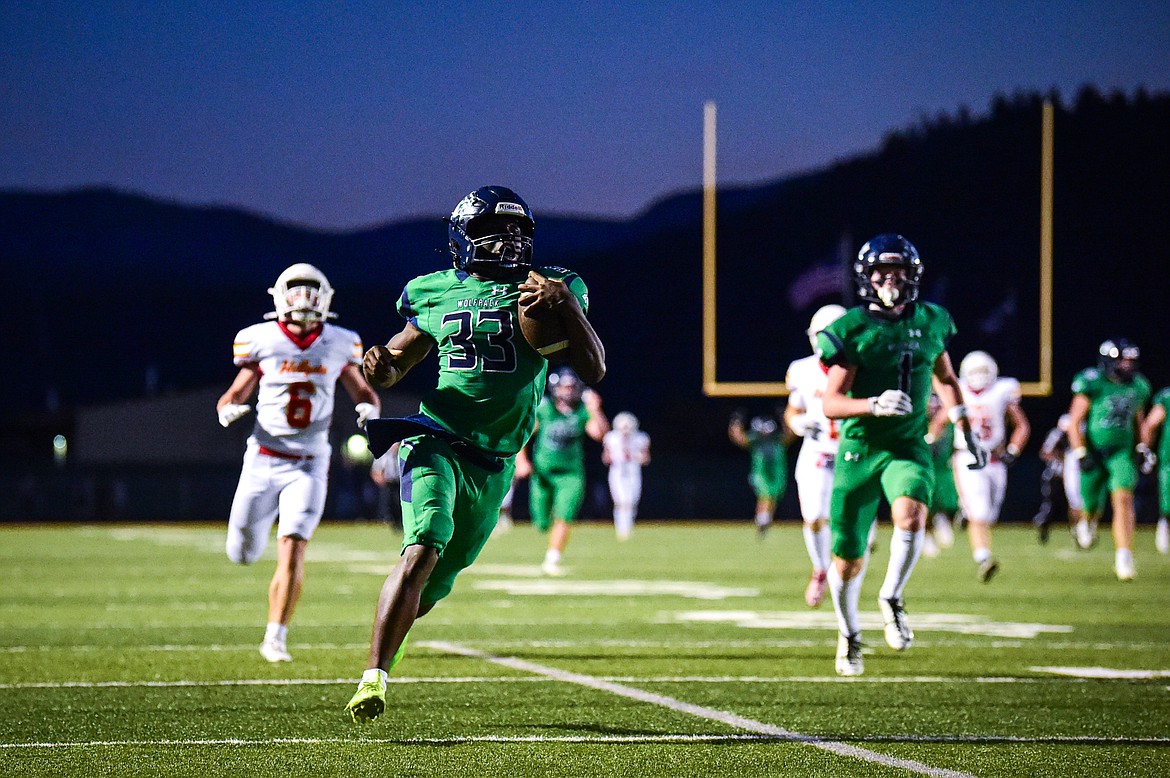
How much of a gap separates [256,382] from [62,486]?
3021cm

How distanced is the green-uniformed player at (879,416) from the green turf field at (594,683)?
41cm

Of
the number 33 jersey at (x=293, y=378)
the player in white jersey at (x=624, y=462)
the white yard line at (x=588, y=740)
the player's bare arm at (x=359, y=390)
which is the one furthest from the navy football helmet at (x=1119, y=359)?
the player in white jersey at (x=624, y=462)

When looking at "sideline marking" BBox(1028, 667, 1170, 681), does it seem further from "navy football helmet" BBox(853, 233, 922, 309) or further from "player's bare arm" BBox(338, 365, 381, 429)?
"player's bare arm" BBox(338, 365, 381, 429)

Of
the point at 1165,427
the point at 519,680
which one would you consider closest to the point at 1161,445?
the point at 1165,427

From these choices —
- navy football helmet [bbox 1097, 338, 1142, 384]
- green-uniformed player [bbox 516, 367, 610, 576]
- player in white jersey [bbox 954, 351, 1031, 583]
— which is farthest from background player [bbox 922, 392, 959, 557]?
green-uniformed player [bbox 516, 367, 610, 576]

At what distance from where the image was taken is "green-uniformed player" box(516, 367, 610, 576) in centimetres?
1622

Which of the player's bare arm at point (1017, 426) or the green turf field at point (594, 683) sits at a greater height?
the player's bare arm at point (1017, 426)

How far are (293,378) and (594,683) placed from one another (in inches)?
87.8

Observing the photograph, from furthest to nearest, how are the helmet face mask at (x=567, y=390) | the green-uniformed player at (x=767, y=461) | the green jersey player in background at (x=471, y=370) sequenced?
the green-uniformed player at (x=767, y=461), the helmet face mask at (x=567, y=390), the green jersey player in background at (x=471, y=370)

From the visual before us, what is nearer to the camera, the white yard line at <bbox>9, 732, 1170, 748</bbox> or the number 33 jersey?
the white yard line at <bbox>9, 732, 1170, 748</bbox>

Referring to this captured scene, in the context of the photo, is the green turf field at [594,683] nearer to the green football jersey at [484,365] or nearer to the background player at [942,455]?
the green football jersey at [484,365]

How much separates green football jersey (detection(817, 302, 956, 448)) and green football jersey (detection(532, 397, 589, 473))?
8623 mm

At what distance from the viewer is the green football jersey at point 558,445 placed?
16.7 metres

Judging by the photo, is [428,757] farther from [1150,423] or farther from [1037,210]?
[1037,210]
